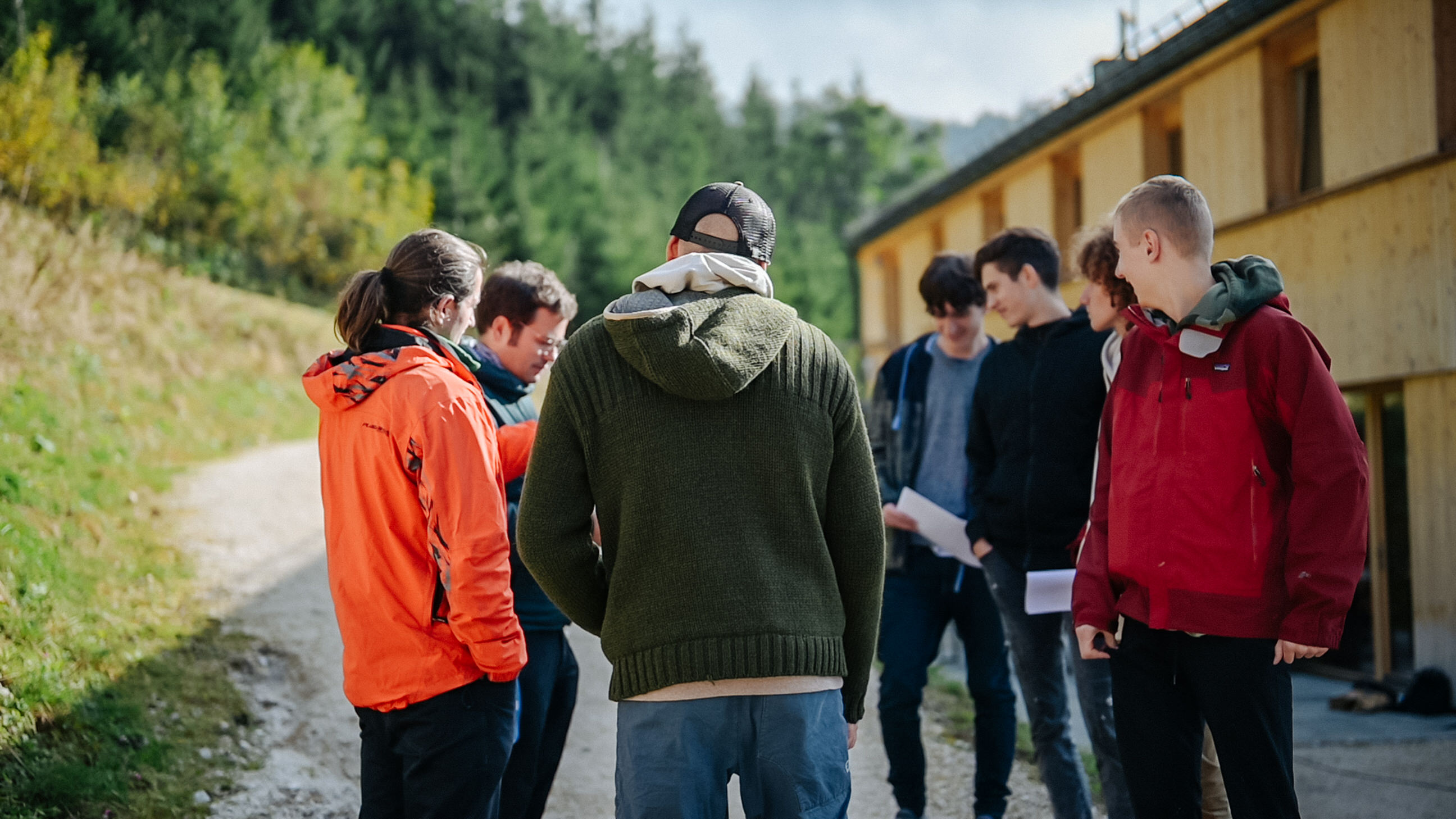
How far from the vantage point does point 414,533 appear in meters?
2.84

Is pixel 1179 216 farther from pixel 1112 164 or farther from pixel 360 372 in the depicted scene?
pixel 1112 164

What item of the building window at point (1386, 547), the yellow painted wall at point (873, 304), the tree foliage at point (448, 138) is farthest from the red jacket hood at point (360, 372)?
the yellow painted wall at point (873, 304)

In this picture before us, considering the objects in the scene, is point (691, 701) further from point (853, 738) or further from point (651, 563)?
point (853, 738)

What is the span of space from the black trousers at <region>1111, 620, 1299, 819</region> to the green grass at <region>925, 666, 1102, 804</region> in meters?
2.57

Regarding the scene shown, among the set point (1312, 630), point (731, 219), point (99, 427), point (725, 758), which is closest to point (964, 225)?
point (99, 427)

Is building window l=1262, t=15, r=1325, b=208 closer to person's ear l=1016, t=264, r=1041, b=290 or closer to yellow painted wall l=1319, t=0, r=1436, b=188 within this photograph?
yellow painted wall l=1319, t=0, r=1436, b=188

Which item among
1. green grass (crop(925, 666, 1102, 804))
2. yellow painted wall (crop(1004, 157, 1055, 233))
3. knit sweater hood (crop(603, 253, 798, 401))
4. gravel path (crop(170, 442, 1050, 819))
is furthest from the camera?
yellow painted wall (crop(1004, 157, 1055, 233))

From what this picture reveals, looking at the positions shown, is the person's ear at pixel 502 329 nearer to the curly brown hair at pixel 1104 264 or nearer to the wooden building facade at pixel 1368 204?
the curly brown hair at pixel 1104 264

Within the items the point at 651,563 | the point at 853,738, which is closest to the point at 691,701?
the point at 651,563

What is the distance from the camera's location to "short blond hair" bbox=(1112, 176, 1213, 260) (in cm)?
288

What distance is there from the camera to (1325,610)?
96.9 inches

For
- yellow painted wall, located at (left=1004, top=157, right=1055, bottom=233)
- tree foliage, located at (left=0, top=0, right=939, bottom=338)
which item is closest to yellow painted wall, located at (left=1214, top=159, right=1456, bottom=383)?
yellow painted wall, located at (left=1004, top=157, right=1055, bottom=233)

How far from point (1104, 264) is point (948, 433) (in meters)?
1.24

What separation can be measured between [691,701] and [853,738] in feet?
1.75
